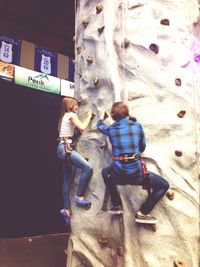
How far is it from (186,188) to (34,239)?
3.64m

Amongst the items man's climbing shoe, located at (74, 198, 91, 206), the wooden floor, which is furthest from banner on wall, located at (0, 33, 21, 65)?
man's climbing shoe, located at (74, 198, 91, 206)

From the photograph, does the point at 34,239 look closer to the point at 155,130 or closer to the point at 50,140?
the point at 50,140

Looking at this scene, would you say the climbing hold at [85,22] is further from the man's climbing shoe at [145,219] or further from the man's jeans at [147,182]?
the man's climbing shoe at [145,219]

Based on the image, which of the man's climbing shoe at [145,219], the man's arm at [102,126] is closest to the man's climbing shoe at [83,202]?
the man's climbing shoe at [145,219]

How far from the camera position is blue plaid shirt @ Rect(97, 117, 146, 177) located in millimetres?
2951

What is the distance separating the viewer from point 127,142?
3.01 metres

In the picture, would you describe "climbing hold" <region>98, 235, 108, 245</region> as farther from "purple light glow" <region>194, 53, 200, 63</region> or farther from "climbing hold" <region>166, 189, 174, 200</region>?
"purple light glow" <region>194, 53, 200, 63</region>

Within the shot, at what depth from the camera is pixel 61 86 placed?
655cm

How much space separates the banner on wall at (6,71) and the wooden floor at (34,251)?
281 centimetres

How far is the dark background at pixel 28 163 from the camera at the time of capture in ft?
19.6

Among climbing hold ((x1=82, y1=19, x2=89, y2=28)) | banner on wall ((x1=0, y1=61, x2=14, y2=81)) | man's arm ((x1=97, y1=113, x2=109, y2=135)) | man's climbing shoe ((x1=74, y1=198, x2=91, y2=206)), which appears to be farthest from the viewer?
banner on wall ((x1=0, y1=61, x2=14, y2=81))

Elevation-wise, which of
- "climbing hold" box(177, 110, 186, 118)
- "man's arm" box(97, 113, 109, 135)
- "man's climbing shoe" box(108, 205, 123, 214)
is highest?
"climbing hold" box(177, 110, 186, 118)

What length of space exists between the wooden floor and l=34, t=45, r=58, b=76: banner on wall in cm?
310

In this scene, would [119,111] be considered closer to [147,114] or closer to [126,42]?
[147,114]
